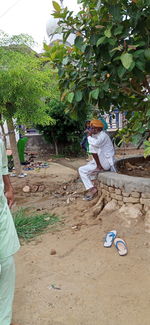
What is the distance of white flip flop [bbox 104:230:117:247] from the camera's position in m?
3.11

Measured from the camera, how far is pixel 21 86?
523 centimetres

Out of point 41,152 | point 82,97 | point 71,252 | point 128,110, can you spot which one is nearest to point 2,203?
point 71,252

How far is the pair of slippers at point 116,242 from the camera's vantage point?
9.72 ft

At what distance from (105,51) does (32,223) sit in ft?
7.68

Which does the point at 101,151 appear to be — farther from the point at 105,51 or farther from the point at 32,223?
the point at 105,51

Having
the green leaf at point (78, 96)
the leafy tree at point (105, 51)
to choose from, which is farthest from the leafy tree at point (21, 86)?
the green leaf at point (78, 96)

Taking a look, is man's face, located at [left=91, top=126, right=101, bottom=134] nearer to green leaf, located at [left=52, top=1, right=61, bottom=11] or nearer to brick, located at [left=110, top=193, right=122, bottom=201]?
brick, located at [left=110, top=193, right=122, bottom=201]

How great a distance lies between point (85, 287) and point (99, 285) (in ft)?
0.41

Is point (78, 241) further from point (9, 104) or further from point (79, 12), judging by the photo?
point (9, 104)


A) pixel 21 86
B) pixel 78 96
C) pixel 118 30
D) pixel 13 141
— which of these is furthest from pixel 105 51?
pixel 13 141

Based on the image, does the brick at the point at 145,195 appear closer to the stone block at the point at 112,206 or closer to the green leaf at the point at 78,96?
the stone block at the point at 112,206

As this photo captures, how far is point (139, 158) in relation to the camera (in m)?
5.25

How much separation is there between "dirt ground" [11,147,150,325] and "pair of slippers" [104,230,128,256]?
0.18 ft

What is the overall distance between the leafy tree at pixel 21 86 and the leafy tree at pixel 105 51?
5.16 ft
